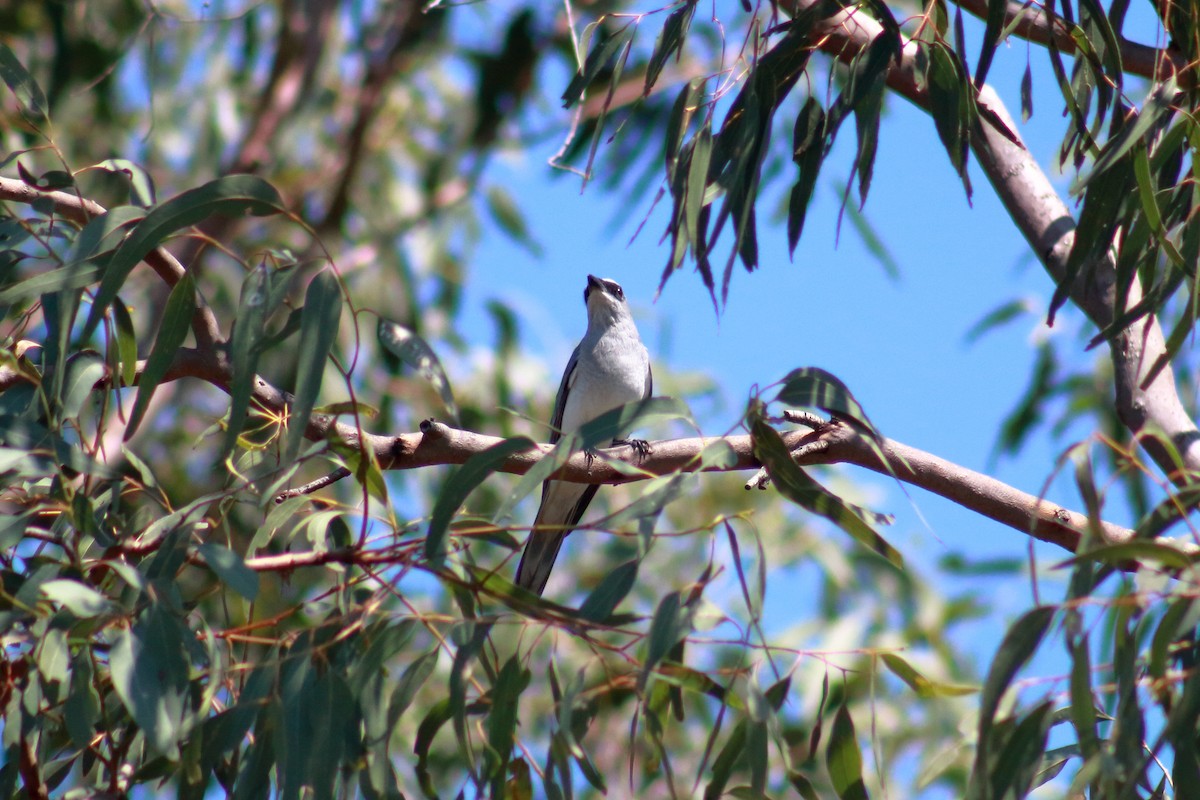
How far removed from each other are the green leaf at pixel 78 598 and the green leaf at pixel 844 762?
1232 millimetres

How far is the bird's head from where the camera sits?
515 cm

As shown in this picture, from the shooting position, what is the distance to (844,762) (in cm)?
217

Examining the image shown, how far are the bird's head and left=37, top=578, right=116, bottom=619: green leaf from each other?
353cm

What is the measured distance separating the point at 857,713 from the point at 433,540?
4.26m

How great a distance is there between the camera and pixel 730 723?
6320 millimetres

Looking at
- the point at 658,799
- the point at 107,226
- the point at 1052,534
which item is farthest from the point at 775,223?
the point at 107,226

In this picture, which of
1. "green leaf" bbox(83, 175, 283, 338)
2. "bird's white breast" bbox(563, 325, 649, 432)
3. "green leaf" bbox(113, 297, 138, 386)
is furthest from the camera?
"bird's white breast" bbox(563, 325, 649, 432)

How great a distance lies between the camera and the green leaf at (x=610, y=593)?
196 centimetres

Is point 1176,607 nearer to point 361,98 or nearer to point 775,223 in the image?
point 775,223

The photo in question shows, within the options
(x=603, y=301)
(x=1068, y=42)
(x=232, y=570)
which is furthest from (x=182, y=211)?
(x=603, y=301)

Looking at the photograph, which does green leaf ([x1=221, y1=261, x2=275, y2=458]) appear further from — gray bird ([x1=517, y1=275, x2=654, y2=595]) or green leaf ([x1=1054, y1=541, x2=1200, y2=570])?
gray bird ([x1=517, y1=275, x2=654, y2=595])

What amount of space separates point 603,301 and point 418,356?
10.7ft

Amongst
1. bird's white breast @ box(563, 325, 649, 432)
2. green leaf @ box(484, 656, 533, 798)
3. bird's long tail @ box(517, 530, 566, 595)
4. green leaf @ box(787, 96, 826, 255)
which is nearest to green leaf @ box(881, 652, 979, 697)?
green leaf @ box(484, 656, 533, 798)

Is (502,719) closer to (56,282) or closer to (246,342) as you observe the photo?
(246,342)
